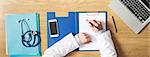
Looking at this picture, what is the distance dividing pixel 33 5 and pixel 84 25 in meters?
0.25

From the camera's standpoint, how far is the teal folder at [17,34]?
1.24 meters

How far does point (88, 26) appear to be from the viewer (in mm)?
1226

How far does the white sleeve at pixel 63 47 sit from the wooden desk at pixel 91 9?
0.04 m

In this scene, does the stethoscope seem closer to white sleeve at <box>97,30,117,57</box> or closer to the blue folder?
the blue folder

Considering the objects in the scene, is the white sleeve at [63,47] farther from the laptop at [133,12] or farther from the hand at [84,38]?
the laptop at [133,12]

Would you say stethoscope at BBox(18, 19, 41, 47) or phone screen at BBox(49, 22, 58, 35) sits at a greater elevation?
phone screen at BBox(49, 22, 58, 35)

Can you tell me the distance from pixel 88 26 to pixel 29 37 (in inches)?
11.0

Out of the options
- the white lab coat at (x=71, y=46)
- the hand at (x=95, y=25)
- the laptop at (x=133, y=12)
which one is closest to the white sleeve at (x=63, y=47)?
the white lab coat at (x=71, y=46)

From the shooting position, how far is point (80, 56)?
1251 mm

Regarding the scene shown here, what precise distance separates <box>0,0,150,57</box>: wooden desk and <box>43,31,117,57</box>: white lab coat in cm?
4

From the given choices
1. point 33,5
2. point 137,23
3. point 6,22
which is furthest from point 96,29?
point 6,22

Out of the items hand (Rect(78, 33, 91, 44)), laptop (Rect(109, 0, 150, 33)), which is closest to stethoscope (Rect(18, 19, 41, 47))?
hand (Rect(78, 33, 91, 44))

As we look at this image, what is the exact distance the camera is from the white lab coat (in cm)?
119

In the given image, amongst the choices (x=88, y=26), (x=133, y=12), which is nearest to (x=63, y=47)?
(x=88, y=26)
